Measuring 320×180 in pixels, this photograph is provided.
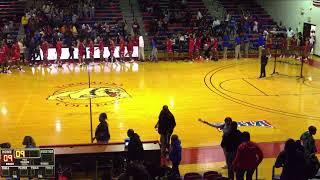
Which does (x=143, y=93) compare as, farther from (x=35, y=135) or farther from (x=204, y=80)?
(x=35, y=135)

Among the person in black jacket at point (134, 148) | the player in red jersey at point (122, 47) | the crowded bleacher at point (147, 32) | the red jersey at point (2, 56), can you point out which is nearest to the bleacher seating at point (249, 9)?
the crowded bleacher at point (147, 32)

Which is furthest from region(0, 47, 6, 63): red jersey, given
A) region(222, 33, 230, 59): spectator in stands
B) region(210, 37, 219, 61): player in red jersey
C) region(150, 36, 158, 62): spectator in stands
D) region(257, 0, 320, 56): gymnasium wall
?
region(257, 0, 320, 56): gymnasium wall

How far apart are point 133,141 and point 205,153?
348cm

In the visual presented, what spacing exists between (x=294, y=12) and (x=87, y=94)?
17.0 meters

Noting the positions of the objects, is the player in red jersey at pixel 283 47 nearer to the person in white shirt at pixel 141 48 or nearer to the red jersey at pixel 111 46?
the person in white shirt at pixel 141 48

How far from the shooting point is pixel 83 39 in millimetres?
28922

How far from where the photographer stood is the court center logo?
1911cm

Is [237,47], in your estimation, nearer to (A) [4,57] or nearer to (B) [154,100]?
(B) [154,100]

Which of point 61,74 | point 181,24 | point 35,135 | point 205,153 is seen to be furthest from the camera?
point 181,24

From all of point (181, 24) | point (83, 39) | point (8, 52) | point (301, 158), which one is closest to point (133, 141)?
point (301, 158)
